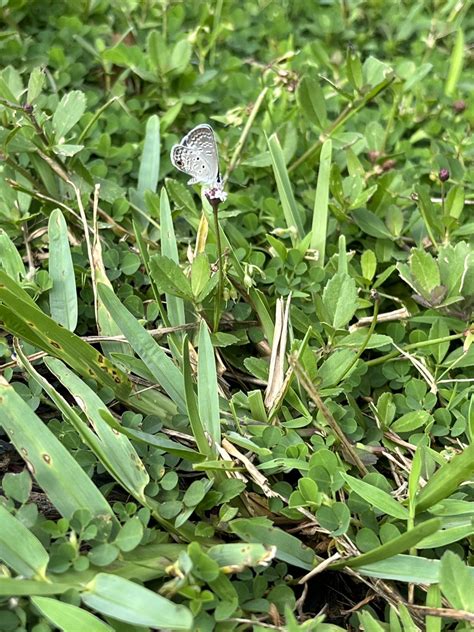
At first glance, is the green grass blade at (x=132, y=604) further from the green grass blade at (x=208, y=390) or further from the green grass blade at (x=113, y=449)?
the green grass blade at (x=208, y=390)

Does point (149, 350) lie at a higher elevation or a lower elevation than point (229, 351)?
higher

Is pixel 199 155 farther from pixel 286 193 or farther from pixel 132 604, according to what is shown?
pixel 132 604

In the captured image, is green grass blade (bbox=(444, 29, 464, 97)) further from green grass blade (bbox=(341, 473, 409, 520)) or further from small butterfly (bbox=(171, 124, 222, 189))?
green grass blade (bbox=(341, 473, 409, 520))

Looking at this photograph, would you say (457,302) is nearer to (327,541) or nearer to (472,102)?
(327,541)

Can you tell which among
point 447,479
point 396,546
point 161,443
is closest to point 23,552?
point 161,443

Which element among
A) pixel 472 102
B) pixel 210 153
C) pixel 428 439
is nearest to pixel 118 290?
pixel 210 153

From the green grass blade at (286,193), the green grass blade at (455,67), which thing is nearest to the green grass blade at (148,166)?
the green grass blade at (286,193)

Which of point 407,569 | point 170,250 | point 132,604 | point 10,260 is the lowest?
point 407,569
